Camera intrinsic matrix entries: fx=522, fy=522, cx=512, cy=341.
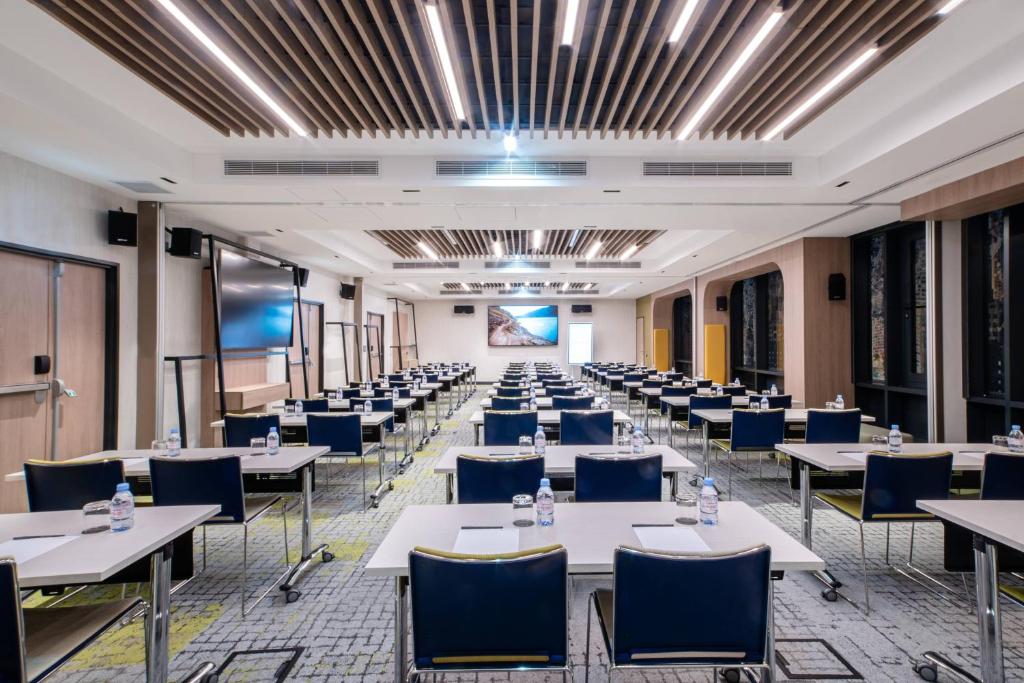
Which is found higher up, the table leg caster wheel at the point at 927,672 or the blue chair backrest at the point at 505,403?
the blue chair backrest at the point at 505,403

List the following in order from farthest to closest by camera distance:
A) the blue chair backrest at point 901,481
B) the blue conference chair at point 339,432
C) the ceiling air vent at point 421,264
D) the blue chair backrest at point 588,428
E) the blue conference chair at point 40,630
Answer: the ceiling air vent at point 421,264 → the blue conference chair at point 339,432 → the blue chair backrest at point 588,428 → the blue chair backrest at point 901,481 → the blue conference chair at point 40,630

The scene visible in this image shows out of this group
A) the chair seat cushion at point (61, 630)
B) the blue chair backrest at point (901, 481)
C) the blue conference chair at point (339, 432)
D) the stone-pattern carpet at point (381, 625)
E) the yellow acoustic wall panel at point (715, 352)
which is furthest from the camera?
the yellow acoustic wall panel at point (715, 352)

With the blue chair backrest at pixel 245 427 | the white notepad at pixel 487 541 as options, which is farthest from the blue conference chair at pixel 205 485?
the white notepad at pixel 487 541

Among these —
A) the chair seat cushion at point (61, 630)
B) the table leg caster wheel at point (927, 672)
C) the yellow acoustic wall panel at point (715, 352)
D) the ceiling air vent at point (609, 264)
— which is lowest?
the table leg caster wheel at point (927, 672)

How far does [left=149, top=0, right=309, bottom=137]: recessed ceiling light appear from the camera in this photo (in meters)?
3.09

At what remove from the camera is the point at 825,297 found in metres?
8.66

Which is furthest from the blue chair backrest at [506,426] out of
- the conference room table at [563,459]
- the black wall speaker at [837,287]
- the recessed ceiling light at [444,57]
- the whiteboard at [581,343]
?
the whiteboard at [581,343]

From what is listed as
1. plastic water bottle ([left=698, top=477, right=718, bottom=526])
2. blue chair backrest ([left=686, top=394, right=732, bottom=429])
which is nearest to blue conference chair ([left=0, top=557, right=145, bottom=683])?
plastic water bottle ([left=698, top=477, right=718, bottom=526])

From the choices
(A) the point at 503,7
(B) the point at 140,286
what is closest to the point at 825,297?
(A) the point at 503,7

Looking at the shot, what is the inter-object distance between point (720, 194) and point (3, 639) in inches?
254

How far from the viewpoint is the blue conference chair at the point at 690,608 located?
1.62 meters

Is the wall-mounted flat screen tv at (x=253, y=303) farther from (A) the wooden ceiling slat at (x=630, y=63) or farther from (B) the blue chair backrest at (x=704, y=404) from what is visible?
(B) the blue chair backrest at (x=704, y=404)

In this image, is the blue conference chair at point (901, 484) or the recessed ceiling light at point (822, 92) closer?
the blue conference chair at point (901, 484)

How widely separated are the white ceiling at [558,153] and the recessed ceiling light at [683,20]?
160 centimetres
